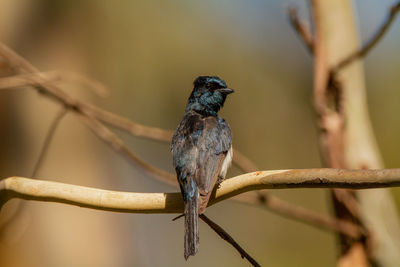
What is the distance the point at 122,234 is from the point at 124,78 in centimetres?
356

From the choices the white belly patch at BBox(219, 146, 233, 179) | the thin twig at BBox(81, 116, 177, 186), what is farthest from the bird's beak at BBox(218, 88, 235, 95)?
the thin twig at BBox(81, 116, 177, 186)

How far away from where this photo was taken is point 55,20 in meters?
8.81

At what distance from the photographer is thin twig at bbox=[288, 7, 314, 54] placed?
4617mm

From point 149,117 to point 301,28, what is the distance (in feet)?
32.6

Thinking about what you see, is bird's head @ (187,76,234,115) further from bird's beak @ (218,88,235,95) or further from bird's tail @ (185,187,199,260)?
bird's tail @ (185,187,199,260)

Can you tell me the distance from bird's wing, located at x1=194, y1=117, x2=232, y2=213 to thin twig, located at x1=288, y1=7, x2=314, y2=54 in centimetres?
115

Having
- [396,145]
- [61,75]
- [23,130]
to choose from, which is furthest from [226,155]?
[396,145]

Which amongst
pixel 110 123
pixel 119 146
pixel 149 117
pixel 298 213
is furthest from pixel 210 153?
pixel 149 117

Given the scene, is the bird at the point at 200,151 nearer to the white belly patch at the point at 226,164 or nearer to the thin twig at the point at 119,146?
the white belly patch at the point at 226,164

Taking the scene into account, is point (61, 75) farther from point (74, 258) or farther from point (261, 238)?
point (261, 238)

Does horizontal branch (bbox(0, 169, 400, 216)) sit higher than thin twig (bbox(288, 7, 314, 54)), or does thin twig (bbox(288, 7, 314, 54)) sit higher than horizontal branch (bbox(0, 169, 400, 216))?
thin twig (bbox(288, 7, 314, 54))

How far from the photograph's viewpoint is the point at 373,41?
445 cm

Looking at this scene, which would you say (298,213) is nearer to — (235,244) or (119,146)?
(119,146)

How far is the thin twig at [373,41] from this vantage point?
13.6ft
